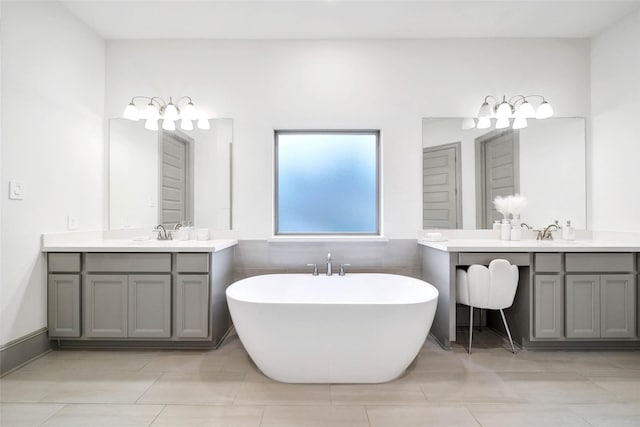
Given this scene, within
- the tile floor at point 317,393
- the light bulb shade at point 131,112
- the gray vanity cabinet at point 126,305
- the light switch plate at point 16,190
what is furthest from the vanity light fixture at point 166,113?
the tile floor at point 317,393

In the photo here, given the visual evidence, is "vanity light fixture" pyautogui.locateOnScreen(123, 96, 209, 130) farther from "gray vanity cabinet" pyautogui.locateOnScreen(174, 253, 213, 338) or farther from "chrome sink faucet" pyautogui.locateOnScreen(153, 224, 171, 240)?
"gray vanity cabinet" pyautogui.locateOnScreen(174, 253, 213, 338)

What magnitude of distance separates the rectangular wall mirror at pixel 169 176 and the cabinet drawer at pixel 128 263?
635 millimetres

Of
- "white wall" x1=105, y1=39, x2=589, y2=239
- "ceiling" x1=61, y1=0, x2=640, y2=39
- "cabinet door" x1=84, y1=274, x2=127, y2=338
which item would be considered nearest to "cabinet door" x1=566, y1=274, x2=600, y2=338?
"white wall" x1=105, y1=39, x2=589, y2=239

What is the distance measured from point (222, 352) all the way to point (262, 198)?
4.32ft

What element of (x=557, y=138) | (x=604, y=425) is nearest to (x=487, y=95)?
(x=557, y=138)

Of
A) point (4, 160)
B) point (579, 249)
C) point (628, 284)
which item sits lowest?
point (628, 284)

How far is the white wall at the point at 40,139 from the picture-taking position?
2.24 meters

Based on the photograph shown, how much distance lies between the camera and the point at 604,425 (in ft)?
5.56

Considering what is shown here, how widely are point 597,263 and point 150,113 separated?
383 cm

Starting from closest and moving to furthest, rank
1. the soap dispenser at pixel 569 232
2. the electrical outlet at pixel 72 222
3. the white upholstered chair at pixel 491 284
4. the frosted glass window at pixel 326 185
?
the white upholstered chair at pixel 491 284
the electrical outlet at pixel 72 222
the soap dispenser at pixel 569 232
the frosted glass window at pixel 326 185

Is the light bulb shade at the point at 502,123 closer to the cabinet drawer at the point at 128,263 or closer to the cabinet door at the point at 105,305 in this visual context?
the cabinet drawer at the point at 128,263

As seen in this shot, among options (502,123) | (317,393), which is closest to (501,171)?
(502,123)

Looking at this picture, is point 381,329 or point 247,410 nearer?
point 247,410

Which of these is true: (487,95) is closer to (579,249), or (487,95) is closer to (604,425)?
(579,249)
